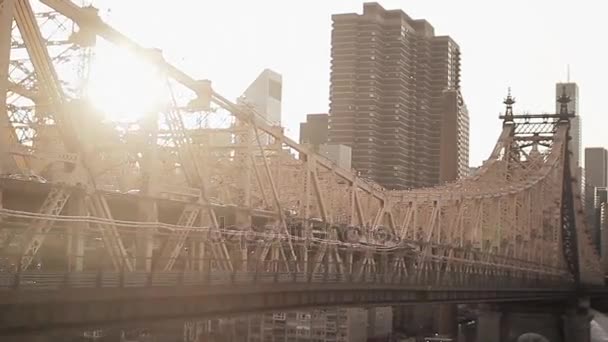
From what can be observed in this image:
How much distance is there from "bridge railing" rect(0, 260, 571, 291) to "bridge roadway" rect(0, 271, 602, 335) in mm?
28

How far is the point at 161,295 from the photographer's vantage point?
3050cm

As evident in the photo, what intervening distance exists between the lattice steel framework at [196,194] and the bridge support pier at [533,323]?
50.8 ft

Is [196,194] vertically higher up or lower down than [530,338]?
higher up

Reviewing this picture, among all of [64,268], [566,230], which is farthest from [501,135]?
[64,268]

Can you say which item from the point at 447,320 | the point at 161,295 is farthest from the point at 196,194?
the point at 447,320

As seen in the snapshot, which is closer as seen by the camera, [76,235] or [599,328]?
[76,235]

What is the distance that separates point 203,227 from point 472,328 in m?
131

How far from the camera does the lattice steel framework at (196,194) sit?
28.2 m

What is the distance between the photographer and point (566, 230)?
12531 cm

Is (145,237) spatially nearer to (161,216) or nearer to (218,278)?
(218,278)

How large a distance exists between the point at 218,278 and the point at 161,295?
14.3ft

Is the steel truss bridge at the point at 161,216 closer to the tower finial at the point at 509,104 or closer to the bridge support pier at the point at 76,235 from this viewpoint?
the bridge support pier at the point at 76,235

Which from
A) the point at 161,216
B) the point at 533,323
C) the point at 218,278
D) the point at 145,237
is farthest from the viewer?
the point at 533,323

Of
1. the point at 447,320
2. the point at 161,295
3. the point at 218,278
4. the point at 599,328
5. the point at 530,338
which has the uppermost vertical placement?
the point at 218,278
